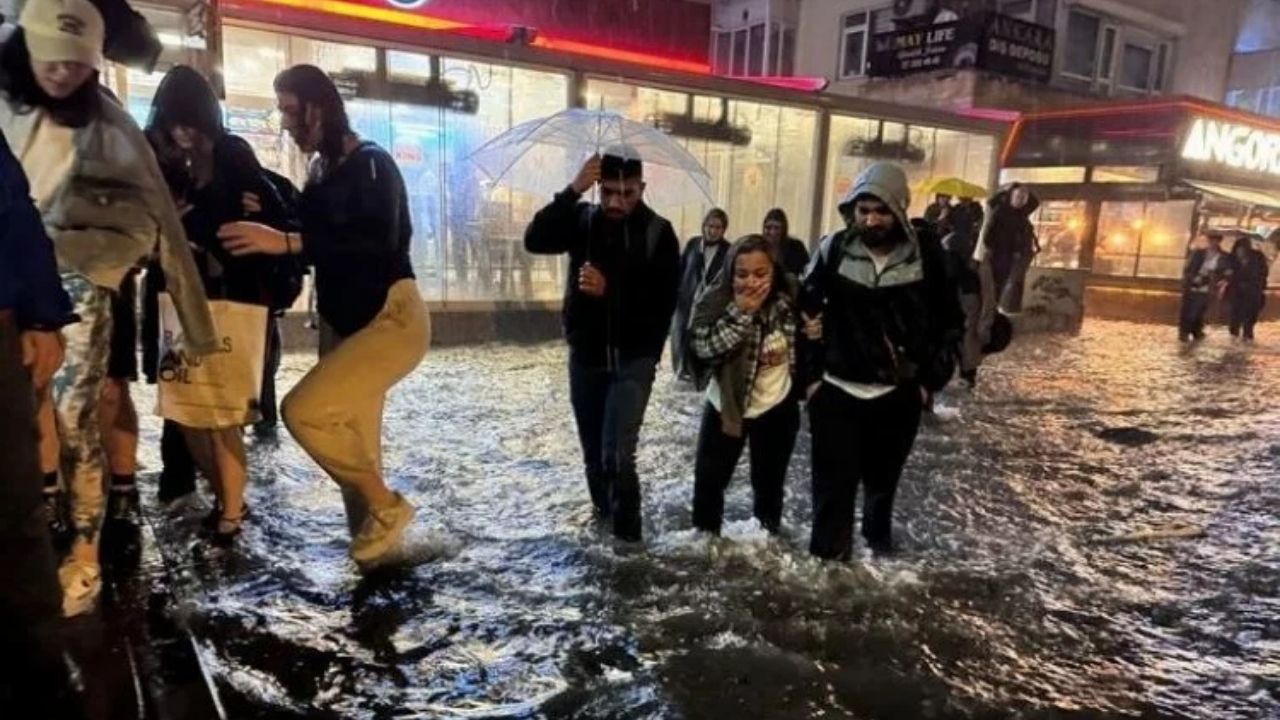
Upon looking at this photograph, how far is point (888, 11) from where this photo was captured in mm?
23641

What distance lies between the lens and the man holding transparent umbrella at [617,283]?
165 inches

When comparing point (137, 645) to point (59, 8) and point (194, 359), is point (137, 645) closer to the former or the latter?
point (194, 359)

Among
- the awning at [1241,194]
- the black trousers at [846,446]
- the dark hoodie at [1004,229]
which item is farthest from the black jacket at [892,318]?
the awning at [1241,194]

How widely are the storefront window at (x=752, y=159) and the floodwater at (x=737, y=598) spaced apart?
25.8 ft

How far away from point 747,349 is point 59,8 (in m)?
2.97

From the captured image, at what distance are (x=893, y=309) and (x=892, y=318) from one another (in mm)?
41

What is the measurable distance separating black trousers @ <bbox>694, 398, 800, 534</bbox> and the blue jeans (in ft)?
1.09

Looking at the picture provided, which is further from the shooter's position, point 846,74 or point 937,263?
point 846,74

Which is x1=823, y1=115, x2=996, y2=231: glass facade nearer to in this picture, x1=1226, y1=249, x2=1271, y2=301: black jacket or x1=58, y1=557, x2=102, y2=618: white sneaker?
x1=1226, y1=249, x2=1271, y2=301: black jacket

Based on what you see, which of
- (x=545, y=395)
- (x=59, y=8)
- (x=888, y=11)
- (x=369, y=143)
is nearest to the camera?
(x=59, y=8)

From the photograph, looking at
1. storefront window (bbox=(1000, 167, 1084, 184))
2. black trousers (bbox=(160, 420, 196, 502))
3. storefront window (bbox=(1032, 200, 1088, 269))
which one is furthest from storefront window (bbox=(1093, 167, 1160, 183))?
black trousers (bbox=(160, 420, 196, 502))

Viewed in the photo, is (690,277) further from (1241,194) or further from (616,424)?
(1241,194)

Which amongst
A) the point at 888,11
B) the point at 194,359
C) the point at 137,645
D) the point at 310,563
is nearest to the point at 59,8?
the point at 194,359

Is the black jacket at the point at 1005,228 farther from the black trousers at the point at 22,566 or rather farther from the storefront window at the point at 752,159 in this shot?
the black trousers at the point at 22,566
